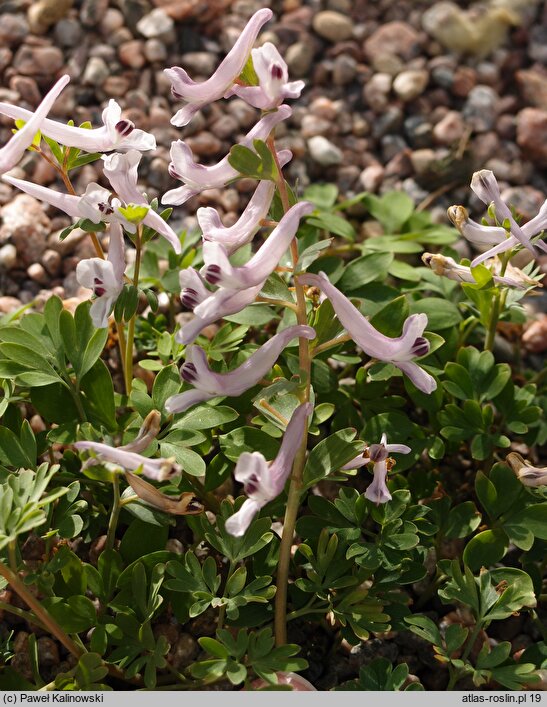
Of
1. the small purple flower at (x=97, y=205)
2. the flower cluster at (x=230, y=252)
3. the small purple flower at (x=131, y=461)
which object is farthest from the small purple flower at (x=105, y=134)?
the small purple flower at (x=131, y=461)

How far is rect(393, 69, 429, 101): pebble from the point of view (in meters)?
4.07

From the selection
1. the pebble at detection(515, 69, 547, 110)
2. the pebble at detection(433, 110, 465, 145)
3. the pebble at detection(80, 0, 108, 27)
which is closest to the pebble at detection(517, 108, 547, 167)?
the pebble at detection(515, 69, 547, 110)

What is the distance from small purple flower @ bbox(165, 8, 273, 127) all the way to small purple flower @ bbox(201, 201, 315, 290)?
1.05ft

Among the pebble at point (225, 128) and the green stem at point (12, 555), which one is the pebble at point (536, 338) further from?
the green stem at point (12, 555)

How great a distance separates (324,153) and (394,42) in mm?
858

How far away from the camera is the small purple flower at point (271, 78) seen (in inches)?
68.9

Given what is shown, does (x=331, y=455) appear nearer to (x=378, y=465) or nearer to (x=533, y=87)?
(x=378, y=465)

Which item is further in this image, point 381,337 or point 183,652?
point 183,652

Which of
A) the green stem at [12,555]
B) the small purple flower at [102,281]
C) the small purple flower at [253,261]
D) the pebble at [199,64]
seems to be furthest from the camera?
the pebble at [199,64]

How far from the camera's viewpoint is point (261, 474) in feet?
5.84

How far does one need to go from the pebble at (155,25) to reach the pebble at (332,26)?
0.74 m

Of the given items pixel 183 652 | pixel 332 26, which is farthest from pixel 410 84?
pixel 183 652

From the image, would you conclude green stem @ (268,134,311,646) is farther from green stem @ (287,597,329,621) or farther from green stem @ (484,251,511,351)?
green stem @ (484,251,511,351)
